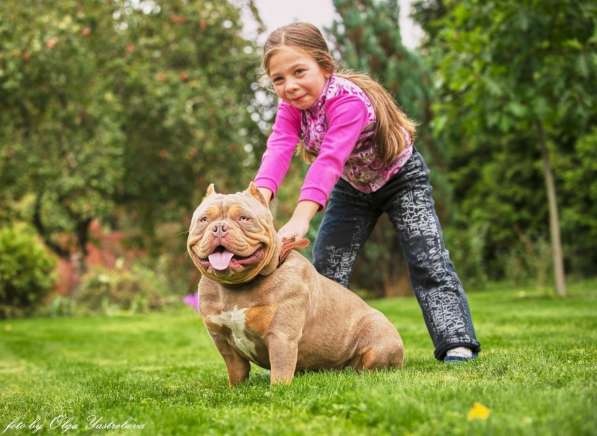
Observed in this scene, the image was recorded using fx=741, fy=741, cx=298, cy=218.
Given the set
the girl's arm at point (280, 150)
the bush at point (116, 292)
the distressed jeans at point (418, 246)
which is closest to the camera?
the girl's arm at point (280, 150)

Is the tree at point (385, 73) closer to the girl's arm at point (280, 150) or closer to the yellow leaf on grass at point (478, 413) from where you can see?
the girl's arm at point (280, 150)

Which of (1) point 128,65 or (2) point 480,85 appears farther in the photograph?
(1) point 128,65

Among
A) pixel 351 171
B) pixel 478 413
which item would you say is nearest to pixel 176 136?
pixel 351 171

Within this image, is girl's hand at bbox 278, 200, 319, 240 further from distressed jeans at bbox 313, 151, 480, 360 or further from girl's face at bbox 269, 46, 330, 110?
distressed jeans at bbox 313, 151, 480, 360

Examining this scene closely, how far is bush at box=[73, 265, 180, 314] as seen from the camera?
14.3m

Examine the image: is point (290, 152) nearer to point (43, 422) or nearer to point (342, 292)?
point (342, 292)

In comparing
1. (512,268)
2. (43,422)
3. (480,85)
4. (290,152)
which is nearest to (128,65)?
(480,85)

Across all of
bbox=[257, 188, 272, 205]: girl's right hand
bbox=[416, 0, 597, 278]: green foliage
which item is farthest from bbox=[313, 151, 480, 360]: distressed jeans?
bbox=[416, 0, 597, 278]: green foliage

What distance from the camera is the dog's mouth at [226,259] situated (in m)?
3.48

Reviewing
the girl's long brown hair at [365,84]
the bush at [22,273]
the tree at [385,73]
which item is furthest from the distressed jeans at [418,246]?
the bush at [22,273]

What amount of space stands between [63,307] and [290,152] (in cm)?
1080

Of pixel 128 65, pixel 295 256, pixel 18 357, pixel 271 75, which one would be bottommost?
pixel 18 357

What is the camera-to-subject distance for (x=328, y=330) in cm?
399

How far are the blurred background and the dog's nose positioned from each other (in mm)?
7423
